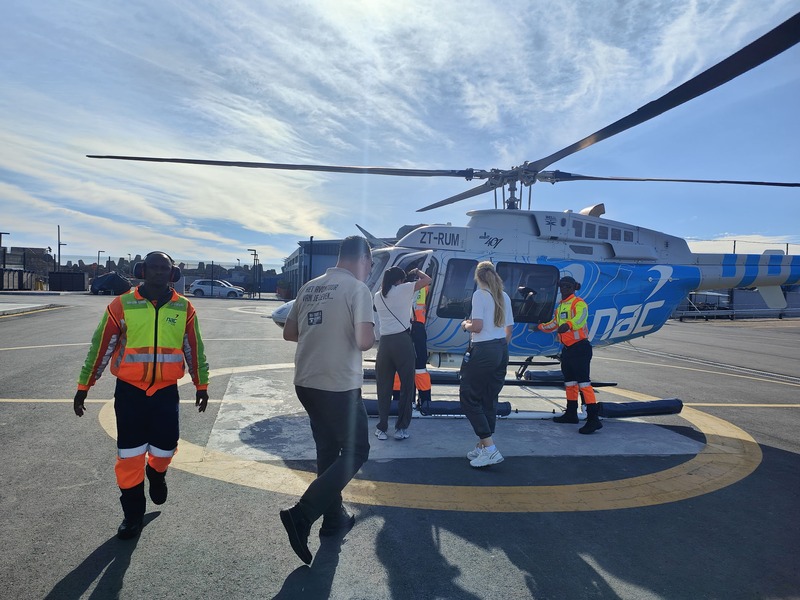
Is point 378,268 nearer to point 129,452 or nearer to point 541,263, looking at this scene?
point 541,263

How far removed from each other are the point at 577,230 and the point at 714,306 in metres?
31.4

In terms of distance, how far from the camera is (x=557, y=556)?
305 cm

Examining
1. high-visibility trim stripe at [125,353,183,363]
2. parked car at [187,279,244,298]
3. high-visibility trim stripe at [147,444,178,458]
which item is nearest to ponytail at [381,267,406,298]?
high-visibility trim stripe at [125,353,183,363]

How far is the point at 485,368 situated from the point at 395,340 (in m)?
1.05

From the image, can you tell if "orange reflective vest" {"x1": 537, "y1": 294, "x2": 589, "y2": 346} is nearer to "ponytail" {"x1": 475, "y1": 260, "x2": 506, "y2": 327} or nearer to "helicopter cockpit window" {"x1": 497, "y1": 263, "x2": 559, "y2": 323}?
"helicopter cockpit window" {"x1": 497, "y1": 263, "x2": 559, "y2": 323}

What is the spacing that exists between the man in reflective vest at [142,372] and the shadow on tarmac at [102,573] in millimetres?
116

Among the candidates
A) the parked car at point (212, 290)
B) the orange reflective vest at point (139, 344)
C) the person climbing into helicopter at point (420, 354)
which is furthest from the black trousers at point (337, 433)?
the parked car at point (212, 290)

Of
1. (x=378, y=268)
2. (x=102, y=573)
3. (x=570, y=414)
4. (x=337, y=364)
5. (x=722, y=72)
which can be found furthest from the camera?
(x=378, y=268)

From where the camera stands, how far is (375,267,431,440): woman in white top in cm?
506

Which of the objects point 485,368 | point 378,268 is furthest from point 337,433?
point 378,268

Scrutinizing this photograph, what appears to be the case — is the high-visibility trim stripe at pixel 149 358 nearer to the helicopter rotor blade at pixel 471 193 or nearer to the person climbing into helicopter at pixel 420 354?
the person climbing into helicopter at pixel 420 354

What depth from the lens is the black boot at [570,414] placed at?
6.13 meters

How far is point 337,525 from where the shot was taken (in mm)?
3246

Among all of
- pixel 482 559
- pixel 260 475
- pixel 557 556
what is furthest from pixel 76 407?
pixel 557 556
